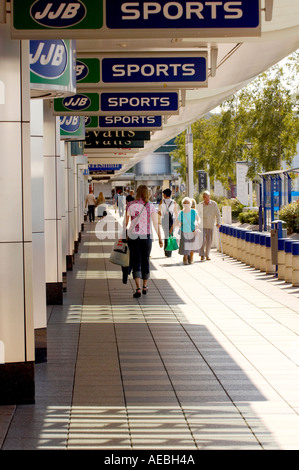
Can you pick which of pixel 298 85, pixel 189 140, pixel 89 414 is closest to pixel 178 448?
pixel 89 414

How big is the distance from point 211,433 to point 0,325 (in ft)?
6.48

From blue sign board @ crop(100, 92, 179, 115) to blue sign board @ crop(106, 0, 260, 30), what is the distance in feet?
22.9

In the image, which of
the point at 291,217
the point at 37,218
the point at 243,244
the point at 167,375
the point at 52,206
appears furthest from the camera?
the point at 291,217

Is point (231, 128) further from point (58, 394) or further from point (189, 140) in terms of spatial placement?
point (58, 394)

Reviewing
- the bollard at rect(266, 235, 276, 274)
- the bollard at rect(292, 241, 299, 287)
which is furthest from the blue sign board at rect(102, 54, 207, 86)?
the bollard at rect(266, 235, 276, 274)

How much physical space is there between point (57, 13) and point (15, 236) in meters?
1.93

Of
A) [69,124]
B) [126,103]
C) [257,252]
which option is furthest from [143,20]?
[257,252]

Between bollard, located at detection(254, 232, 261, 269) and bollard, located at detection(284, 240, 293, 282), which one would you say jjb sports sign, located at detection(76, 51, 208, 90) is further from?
bollard, located at detection(254, 232, 261, 269)

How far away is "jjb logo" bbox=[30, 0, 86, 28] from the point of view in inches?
212

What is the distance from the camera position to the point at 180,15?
5.55 meters

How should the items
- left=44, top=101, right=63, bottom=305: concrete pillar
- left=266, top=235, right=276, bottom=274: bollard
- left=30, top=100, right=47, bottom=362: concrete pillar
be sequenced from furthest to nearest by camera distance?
left=266, top=235, right=276, bottom=274: bollard, left=44, top=101, right=63, bottom=305: concrete pillar, left=30, top=100, right=47, bottom=362: concrete pillar

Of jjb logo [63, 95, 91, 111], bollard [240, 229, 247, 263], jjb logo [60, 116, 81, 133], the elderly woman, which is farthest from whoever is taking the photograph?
bollard [240, 229, 247, 263]

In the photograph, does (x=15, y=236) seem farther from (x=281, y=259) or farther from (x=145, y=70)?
(x=281, y=259)

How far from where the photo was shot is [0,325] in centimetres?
670
